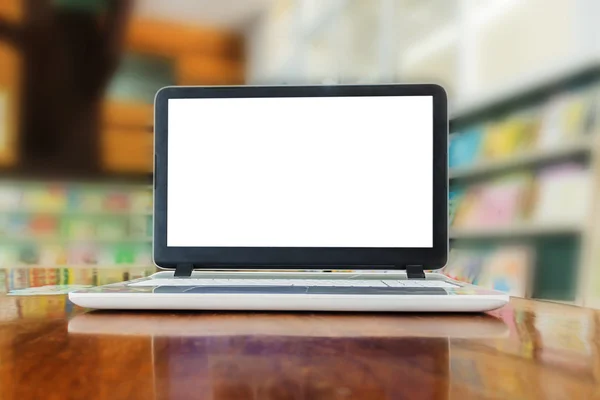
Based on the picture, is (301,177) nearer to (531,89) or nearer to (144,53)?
(531,89)

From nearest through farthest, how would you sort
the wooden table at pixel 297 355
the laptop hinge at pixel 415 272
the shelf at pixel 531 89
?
the wooden table at pixel 297 355, the laptop hinge at pixel 415 272, the shelf at pixel 531 89

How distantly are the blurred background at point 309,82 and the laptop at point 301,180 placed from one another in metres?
0.06

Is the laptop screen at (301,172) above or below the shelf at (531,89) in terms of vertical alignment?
below

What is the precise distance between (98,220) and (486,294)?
3.10m

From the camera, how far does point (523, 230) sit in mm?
1564

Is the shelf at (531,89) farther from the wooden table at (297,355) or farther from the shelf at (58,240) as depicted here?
the shelf at (58,240)

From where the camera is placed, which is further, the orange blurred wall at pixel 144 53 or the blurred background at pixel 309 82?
the orange blurred wall at pixel 144 53

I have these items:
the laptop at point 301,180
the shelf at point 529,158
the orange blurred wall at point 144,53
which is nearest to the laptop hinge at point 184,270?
the laptop at point 301,180

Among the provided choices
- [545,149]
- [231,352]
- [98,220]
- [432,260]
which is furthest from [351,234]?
[98,220]

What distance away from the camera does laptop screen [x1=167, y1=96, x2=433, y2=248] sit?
0.63m

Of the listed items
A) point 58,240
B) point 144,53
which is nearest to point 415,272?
point 58,240

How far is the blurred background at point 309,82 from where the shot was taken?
1.36 m

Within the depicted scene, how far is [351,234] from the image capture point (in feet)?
2.05

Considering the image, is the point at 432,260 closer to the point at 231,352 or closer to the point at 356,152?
the point at 356,152
